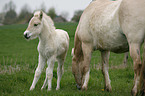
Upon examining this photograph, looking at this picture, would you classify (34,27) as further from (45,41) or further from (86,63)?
(86,63)

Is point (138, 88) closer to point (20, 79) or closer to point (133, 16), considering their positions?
point (133, 16)

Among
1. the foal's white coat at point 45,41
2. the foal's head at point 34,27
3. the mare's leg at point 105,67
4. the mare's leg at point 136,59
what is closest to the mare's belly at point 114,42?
the mare's leg at point 136,59

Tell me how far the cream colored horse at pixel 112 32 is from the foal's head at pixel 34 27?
3.91 feet

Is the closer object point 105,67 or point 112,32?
point 112,32

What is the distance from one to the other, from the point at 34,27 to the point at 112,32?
243 cm

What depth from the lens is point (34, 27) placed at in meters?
5.60

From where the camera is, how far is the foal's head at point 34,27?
18.0 feet

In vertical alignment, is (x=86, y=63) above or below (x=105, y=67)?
above

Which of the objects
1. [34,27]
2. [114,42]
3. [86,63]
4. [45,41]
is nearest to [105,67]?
[86,63]

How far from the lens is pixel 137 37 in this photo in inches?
147

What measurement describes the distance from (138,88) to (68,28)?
28.3 metres

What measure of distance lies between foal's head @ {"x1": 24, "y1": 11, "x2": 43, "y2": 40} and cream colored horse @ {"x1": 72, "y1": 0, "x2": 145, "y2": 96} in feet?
3.91

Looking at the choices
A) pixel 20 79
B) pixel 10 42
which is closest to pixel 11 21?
pixel 10 42

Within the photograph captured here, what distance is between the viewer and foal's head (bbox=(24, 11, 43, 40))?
5477mm
